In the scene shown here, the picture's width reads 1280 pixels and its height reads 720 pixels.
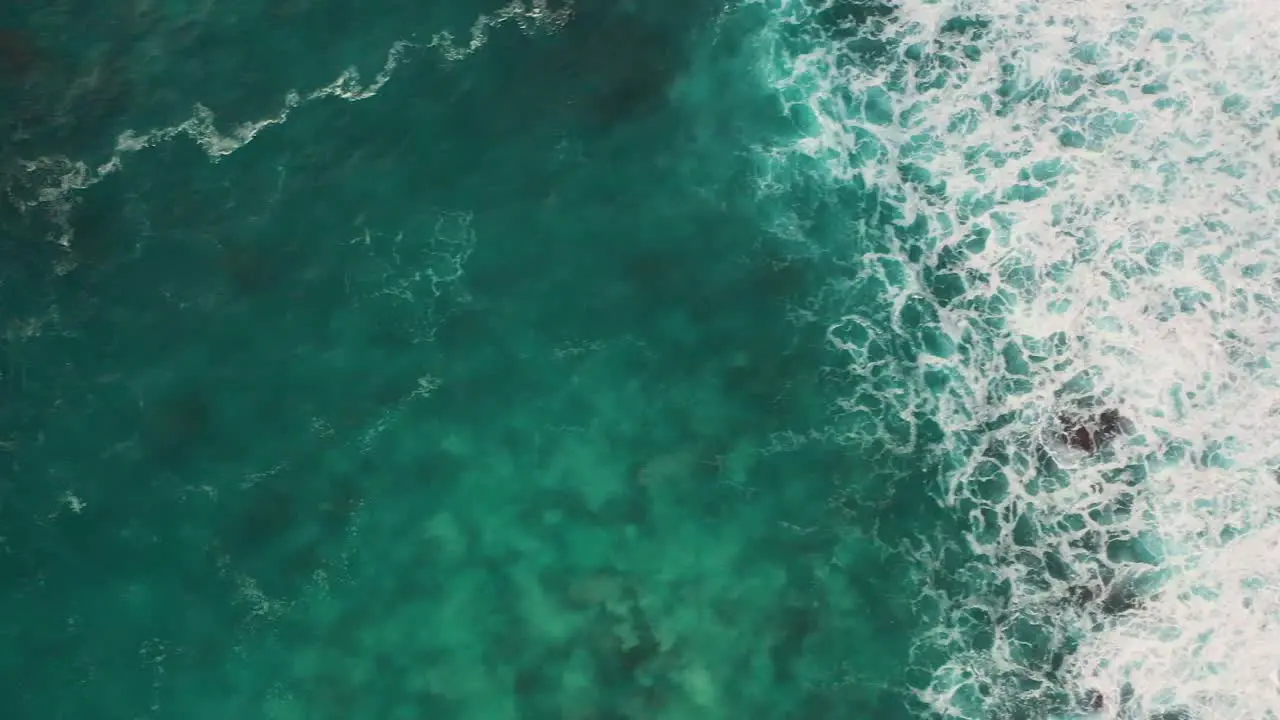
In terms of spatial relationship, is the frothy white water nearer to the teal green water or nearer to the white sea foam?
the teal green water

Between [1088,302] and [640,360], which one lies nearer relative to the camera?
[640,360]

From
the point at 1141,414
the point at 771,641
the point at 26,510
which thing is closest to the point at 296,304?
the point at 26,510

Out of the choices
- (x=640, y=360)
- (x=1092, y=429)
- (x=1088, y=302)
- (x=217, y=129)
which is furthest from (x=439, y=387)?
(x=1088, y=302)

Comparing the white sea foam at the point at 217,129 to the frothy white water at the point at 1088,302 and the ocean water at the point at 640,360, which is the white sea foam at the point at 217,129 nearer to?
the ocean water at the point at 640,360

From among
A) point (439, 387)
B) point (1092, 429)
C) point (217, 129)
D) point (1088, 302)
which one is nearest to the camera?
point (1092, 429)

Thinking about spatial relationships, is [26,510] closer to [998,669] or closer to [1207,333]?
[998,669]

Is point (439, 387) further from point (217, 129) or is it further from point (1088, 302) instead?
point (1088, 302)

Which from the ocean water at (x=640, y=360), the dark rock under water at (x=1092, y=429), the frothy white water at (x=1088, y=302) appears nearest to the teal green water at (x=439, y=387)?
the ocean water at (x=640, y=360)
